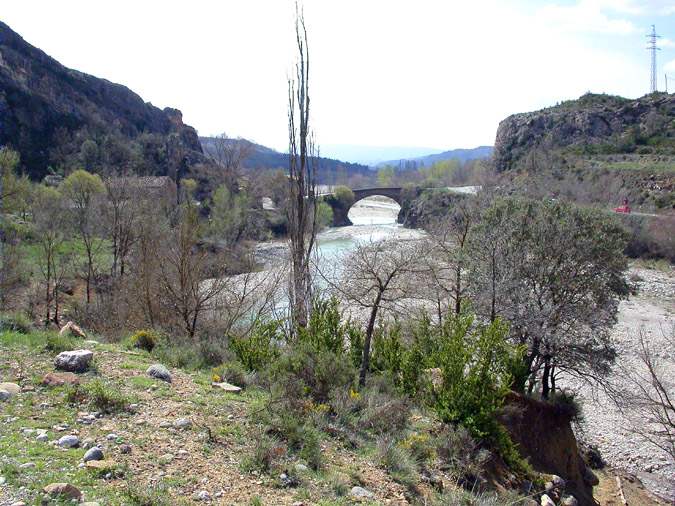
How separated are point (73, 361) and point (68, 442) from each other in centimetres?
226

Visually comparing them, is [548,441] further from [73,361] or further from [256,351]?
[73,361]

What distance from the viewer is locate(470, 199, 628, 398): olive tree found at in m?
11.8

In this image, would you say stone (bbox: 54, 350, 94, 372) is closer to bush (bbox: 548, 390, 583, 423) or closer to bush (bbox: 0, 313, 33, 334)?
bush (bbox: 0, 313, 33, 334)

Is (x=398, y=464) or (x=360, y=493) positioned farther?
(x=398, y=464)

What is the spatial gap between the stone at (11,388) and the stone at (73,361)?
32.5 inches

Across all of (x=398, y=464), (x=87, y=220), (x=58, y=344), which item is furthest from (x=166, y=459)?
(x=87, y=220)

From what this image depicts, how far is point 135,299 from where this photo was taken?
13.9 meters

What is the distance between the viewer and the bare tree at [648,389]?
13.0m

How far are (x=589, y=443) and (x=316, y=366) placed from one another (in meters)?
9.53

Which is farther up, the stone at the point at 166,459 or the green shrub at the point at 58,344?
the green shrub at the point at 58,344

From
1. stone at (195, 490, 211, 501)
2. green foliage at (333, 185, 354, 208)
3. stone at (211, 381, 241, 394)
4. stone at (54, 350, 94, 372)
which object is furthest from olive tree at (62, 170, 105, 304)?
green foliage at (333, 185, 354, 208)

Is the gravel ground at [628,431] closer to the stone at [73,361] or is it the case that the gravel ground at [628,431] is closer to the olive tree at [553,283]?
the olive tree at [553,283]

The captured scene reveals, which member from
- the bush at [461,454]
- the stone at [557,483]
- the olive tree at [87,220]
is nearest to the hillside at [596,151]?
the olive tree at [87,220]

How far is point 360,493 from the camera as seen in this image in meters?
5.30
